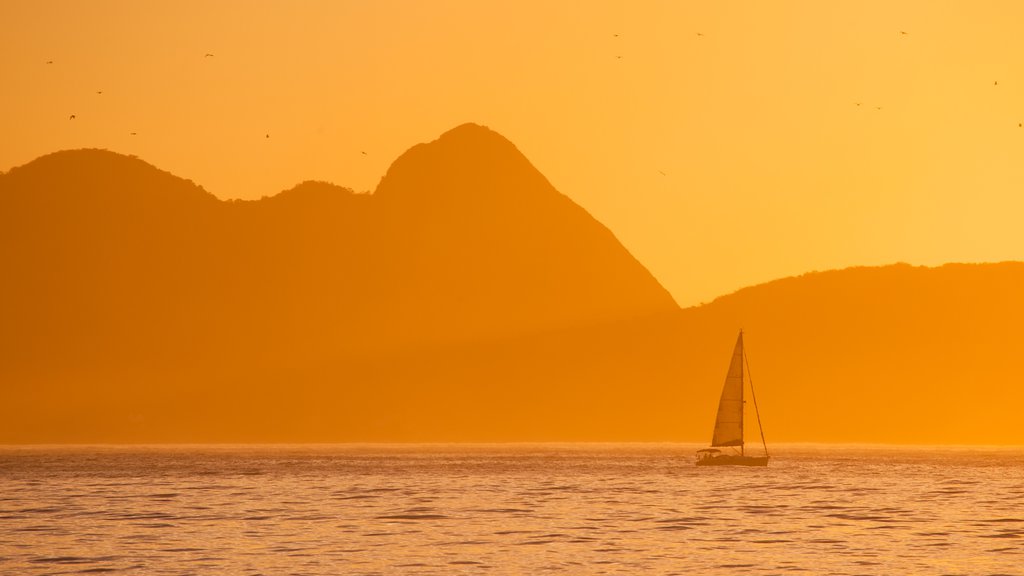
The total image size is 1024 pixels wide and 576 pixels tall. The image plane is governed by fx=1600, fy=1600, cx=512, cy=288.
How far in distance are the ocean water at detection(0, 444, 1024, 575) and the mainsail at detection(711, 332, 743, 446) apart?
1658cm

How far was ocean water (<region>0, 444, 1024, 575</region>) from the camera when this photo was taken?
220 ft

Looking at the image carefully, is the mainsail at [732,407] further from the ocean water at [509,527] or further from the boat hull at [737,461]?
the ocean water at [509,527]

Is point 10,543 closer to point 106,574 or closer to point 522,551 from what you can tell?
point 106,574

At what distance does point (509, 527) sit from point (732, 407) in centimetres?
8492

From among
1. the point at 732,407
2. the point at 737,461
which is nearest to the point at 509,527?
the point at 732,407

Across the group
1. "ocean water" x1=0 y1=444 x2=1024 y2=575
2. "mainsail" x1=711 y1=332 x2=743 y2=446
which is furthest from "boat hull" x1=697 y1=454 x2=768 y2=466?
"ocean water" x1=0 y1=444 x2=1024 y2=575

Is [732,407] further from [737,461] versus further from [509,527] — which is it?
[509,527]

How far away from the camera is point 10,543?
Result: 3029 inches

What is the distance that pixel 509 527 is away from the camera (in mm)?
87375

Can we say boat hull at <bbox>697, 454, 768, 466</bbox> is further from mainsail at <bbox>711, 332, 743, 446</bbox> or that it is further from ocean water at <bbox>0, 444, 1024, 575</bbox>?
ocean water at <bbox>0, 444, 1024, 575</bbox>

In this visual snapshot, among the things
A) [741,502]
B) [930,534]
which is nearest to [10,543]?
[930,534]

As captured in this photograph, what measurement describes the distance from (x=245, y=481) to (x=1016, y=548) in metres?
96.6

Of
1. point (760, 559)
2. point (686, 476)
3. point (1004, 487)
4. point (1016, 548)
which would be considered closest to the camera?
point (760, 559)

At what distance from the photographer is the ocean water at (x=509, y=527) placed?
6712cm
